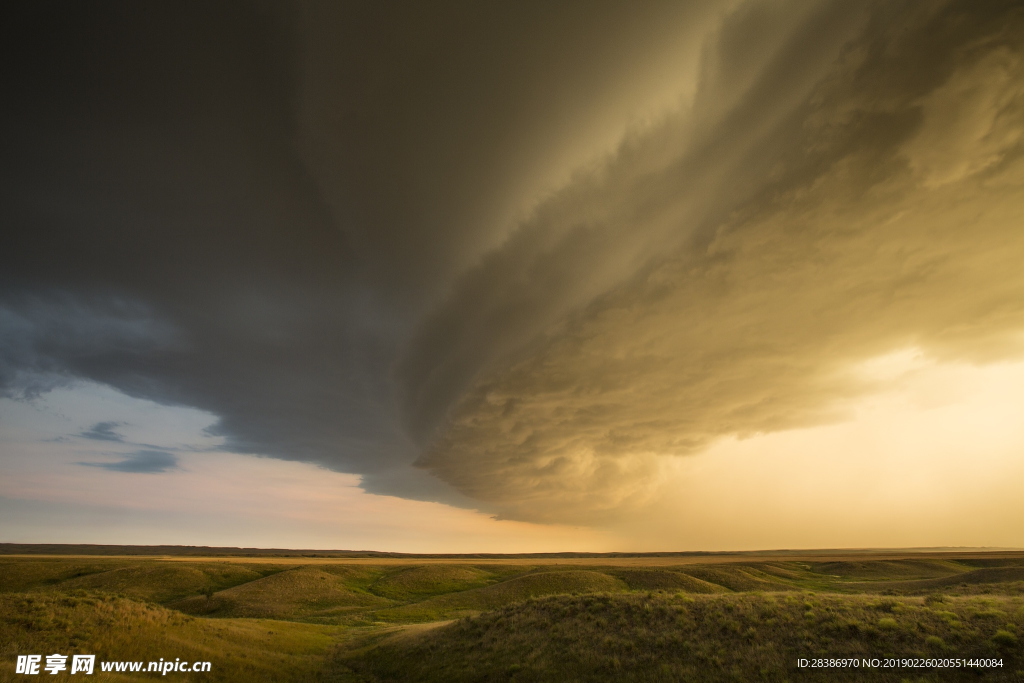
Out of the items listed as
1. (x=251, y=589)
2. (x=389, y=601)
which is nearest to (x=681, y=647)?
(x=389, y=601)

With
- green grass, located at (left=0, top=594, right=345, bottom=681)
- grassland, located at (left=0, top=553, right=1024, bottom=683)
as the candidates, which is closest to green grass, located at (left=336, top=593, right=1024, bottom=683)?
grassland, located at (left=0, top=553, right=1024, bottom=683)

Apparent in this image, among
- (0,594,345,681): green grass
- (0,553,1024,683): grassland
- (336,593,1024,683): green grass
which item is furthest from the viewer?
(0,594,345,681): green grass

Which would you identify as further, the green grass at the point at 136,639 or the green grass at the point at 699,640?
the green grass at the point at 136,639

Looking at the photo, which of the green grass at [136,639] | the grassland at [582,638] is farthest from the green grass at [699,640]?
the green grass at [136,639]

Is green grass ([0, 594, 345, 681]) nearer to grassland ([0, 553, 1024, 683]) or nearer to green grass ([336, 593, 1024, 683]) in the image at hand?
grassland ([0, 553, 1024, 683])

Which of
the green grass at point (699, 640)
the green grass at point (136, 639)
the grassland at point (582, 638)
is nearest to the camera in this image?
the green grass at point (699, 640)

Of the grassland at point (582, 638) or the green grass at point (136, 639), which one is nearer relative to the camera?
the grassland at point (582, 638)

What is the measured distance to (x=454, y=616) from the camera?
56.7 m

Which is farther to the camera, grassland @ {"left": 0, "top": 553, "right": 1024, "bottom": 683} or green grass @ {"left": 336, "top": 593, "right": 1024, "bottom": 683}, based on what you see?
grassland @ {"left": 0, "top": 553, "right": 1024, "bottom": 683}

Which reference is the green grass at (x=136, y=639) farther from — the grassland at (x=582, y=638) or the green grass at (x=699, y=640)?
the green grass at (x=699, y=640)

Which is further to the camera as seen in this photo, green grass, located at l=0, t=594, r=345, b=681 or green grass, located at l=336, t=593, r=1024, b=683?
green grass, located at l=0, t=594, r=345, b=681

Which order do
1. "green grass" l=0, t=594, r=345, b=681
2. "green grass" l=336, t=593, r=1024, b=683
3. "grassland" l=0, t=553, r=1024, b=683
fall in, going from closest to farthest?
1. "green grass" l=336, t=593, r=1024, b=683
2. "grassland" l=0, t=553, r=1024, b=683
3. "green grass" l=0, t=594, r=345, b=681

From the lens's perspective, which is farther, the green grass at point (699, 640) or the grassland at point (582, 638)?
the grassland at point (582, 638)

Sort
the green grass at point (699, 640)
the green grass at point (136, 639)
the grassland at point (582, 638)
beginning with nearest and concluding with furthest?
the green grass at point (699, 640)
the grassland at point (582, 638)
the green grass at point (136, 639)
